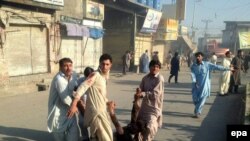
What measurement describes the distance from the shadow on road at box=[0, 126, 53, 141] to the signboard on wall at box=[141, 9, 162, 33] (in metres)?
18.3

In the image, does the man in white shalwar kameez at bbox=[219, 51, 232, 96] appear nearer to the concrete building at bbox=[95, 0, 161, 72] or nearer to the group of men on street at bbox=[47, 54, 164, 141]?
the group of men on street at bbox=[47, 54, 164, 141]

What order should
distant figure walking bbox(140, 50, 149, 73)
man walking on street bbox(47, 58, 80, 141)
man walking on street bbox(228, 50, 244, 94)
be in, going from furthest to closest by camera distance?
distant figure walking bbox(140, 50, 149, 73) < man walking on street bbox(228, 50, 244, 94) < man walking on street bbox(47, 58, 80, 141)

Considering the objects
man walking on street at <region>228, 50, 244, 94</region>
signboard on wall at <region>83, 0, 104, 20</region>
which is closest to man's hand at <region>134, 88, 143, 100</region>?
man walking on street at <region>228, 50, 244, 94</region>

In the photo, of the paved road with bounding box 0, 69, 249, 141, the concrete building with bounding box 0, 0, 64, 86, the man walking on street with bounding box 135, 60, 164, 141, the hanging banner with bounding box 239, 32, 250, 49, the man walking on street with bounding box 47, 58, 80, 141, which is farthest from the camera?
the hanging banner with bounding box 239, 32, 250, 49

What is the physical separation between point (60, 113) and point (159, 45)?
2638cm

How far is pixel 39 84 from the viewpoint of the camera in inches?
481

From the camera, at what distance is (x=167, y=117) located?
8258 millimetres

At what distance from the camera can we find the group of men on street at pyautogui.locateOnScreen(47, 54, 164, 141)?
4102 mm

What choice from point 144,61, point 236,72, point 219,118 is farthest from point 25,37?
point 144,61

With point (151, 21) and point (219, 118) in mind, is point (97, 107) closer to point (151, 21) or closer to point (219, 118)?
point (219, 118)

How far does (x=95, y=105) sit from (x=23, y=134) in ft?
9.27

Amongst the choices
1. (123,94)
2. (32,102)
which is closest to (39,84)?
(32,102)

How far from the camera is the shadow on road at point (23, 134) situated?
596 cm

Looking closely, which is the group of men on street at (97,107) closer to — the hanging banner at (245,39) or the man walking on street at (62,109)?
the man walking on street at (62,109)
